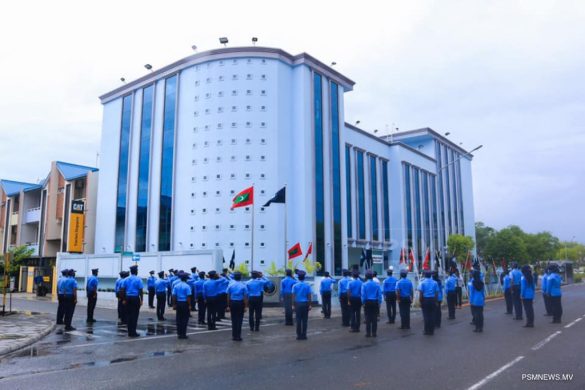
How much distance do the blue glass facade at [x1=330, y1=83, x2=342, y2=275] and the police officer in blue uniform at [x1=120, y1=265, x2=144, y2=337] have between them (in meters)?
30.3

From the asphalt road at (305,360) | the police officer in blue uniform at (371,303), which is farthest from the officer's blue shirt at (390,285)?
the police officer in blue uniform at (371,303)

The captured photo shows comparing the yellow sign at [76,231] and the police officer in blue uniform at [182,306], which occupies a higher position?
the yellow sign at [76,231]

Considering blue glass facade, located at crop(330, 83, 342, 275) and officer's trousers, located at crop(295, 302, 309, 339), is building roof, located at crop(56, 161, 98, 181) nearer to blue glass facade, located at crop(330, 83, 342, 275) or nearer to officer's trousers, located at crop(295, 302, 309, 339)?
blue glass facade, located at crop(330, 83, 342, 275)

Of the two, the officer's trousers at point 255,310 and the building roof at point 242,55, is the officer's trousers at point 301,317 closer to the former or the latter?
the officer's trousers at point 255,310

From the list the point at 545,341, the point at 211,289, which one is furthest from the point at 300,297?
the point at 545,341

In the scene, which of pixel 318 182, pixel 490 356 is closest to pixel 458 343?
pixel 490 356

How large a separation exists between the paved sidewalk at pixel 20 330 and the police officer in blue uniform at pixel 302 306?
21.9 feet

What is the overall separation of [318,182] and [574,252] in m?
96.8

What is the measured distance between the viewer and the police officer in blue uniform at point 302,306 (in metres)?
13.1

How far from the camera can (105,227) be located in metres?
48.8

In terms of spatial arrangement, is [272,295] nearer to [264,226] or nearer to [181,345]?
[264,226]

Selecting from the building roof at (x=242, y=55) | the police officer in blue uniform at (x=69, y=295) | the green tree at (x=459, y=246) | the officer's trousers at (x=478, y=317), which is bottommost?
the officer's trousers at (x=478, y=317)

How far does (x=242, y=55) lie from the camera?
1657 inches

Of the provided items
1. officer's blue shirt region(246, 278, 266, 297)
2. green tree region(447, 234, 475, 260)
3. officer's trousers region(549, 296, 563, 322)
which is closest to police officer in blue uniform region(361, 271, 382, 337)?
officer's blue shirt region(246, 278, 266, 297)
